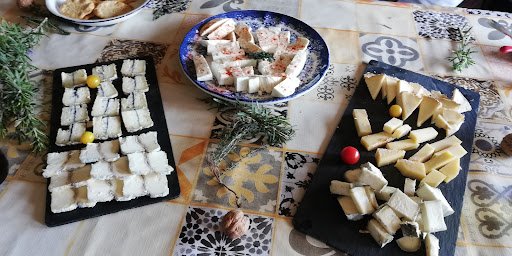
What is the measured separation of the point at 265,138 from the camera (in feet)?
3.66

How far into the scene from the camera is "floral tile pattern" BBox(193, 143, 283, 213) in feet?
3.16

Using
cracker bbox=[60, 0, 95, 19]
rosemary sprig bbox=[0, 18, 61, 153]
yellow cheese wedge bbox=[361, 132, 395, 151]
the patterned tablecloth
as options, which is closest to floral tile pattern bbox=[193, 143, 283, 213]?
the patterned tablecloth

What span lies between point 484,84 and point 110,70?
4.39 feet

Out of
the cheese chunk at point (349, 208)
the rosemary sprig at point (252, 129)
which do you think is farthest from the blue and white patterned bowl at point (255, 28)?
the cheese chunk at point (349, 208)

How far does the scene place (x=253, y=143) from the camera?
1103 mm

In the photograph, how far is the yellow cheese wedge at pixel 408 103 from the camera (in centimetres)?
116

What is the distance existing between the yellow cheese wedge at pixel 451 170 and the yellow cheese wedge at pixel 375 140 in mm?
163

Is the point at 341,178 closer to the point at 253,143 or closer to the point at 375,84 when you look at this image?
the point at 253,143

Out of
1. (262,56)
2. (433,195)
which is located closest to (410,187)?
(433,195)

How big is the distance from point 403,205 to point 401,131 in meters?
0.29

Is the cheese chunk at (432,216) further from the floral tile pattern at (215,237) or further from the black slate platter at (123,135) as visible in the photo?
the black slate platter at (123,135)

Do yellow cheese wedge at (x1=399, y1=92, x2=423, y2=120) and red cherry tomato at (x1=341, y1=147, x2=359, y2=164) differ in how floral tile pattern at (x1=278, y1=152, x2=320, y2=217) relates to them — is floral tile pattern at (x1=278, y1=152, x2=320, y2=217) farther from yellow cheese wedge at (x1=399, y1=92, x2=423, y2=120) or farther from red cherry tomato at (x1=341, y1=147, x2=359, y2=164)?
yellow cheese wedge at (x1=399, y1=92, x2=423, y2=120)

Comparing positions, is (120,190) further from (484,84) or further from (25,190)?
(484,84)

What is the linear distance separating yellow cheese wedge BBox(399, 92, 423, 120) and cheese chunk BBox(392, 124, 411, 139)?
2.2 inches
